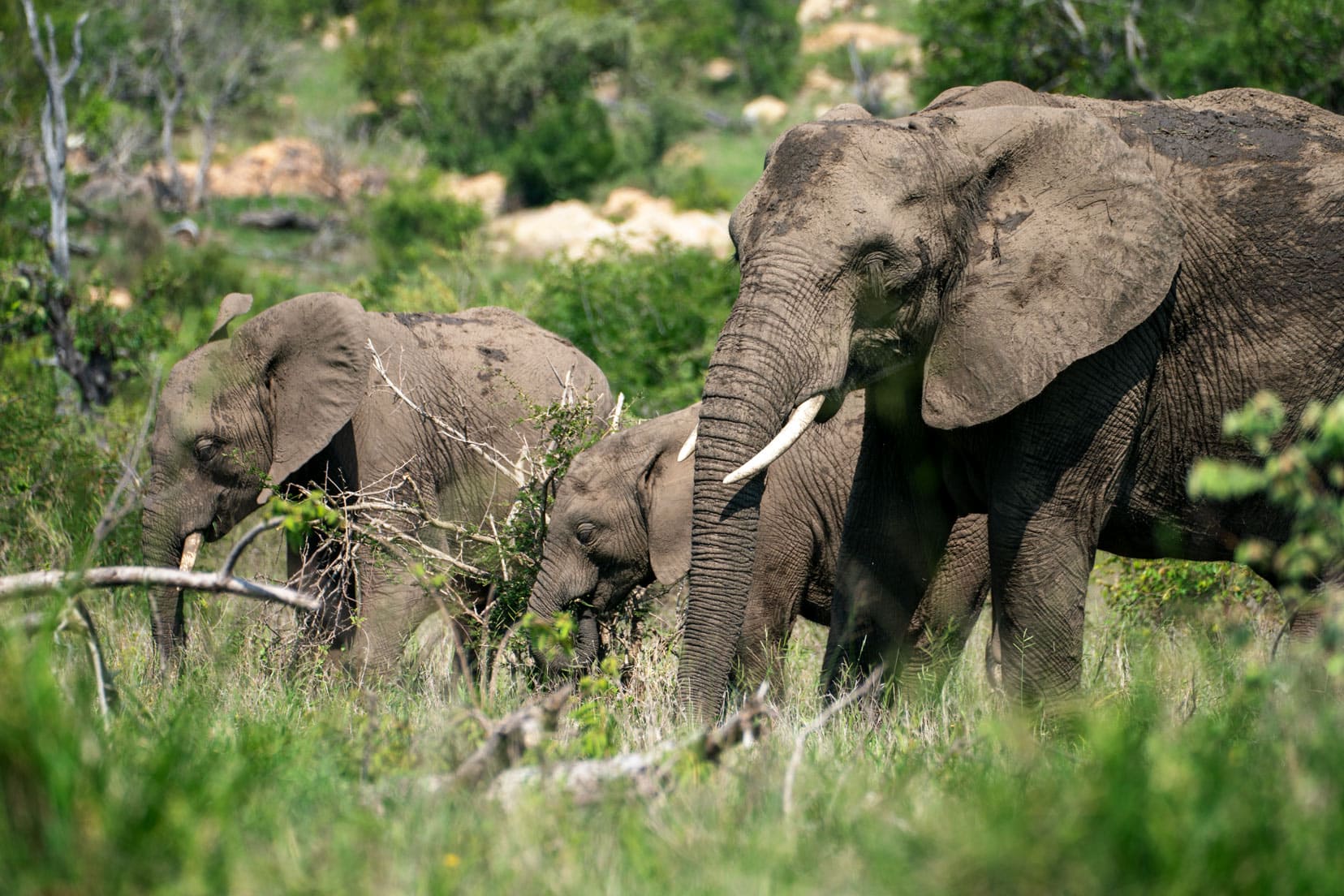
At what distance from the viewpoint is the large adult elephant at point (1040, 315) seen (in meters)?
4.62

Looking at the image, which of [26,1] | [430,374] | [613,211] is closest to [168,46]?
[613,211]

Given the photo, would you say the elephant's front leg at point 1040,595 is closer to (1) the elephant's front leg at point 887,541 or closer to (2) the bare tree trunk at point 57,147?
(1) the elephant's front leg at point 887,541

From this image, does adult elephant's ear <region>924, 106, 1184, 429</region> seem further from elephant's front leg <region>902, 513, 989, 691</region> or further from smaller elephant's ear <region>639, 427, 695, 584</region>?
smaller elephant's ear <region>639, 427, 695, 584</region>

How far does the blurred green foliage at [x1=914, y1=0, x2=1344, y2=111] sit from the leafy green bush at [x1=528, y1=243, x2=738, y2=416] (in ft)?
18.3

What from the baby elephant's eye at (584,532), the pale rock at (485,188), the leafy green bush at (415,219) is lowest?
the pale rock at (485,188)

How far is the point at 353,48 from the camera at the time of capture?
42.1 m

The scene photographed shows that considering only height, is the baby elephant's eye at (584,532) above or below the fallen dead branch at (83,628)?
below

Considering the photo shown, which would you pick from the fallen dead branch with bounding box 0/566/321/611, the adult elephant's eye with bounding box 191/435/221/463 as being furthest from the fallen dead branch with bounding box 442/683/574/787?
the adult elephant's eye with bounding box 191/435/221/463

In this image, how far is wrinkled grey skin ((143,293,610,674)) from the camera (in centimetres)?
714

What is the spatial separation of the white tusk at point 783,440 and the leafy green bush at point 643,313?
22.1 feet

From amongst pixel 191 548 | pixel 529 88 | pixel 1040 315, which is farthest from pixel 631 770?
pixel 529 88

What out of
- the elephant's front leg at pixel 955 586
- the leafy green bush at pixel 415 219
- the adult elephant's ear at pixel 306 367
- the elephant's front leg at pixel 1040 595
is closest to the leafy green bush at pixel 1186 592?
the elephant's front leg at pixel 955 586

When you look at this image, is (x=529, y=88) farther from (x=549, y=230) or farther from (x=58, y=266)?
(x=58, y=266)

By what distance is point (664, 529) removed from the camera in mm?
6879
